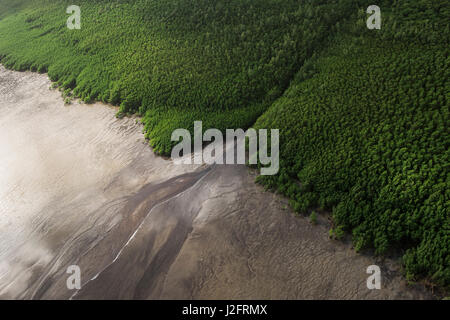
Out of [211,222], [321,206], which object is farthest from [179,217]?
[321,206]

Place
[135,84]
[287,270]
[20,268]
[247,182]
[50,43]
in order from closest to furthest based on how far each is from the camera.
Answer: [287,270], [20,268], [247,182], [135,84], [50,43]

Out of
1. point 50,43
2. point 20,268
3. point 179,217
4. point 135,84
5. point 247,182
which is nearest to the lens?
point 20,268

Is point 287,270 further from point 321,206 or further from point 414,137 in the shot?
point 414,137
